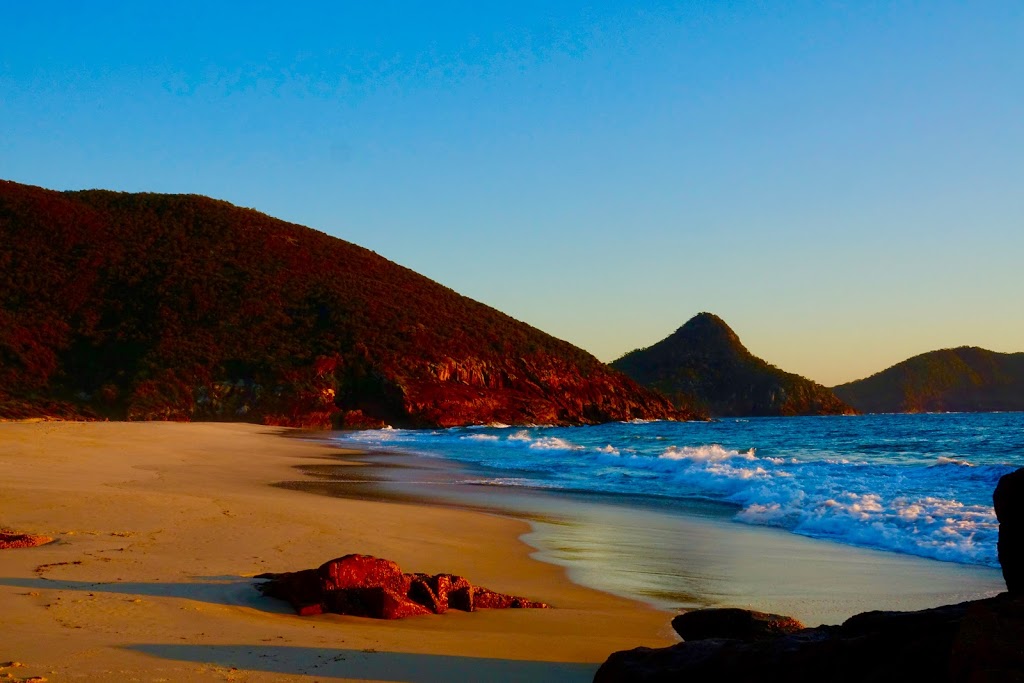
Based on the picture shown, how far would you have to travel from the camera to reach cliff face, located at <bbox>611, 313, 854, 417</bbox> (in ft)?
390

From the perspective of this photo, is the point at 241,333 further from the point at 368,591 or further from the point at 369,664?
the point at 369,664

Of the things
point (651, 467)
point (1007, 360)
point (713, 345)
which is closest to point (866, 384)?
point (1007, 360)

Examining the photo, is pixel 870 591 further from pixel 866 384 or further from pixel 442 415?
pixel 866 384

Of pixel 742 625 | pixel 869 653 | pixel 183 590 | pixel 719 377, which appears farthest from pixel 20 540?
pixel 719 377

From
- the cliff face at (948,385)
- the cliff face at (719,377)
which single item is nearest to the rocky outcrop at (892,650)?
the cliff face at (719,377)

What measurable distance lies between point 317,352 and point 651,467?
41.6m

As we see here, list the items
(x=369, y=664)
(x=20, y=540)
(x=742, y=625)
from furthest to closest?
(x=20, y=540)
(x=742, y=625)
(x=369, y=664)

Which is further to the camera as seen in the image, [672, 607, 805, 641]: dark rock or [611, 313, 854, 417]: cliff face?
[611, 313, 854, 417]: cliff face

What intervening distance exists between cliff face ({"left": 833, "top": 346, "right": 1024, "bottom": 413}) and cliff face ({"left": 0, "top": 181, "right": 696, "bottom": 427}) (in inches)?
3181

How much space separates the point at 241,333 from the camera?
201 feet

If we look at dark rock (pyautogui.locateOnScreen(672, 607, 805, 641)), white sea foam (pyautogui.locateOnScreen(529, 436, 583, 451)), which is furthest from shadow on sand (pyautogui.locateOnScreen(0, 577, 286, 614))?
white sea foam (pyautogui.locateOnScreen(529, 436, 583, 451))

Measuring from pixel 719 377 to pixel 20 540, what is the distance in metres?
123

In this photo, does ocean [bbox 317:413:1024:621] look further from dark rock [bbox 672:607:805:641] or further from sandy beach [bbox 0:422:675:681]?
dark rock [bbox 672:607:805:641]

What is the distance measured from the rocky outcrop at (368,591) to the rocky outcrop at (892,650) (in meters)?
2.25
